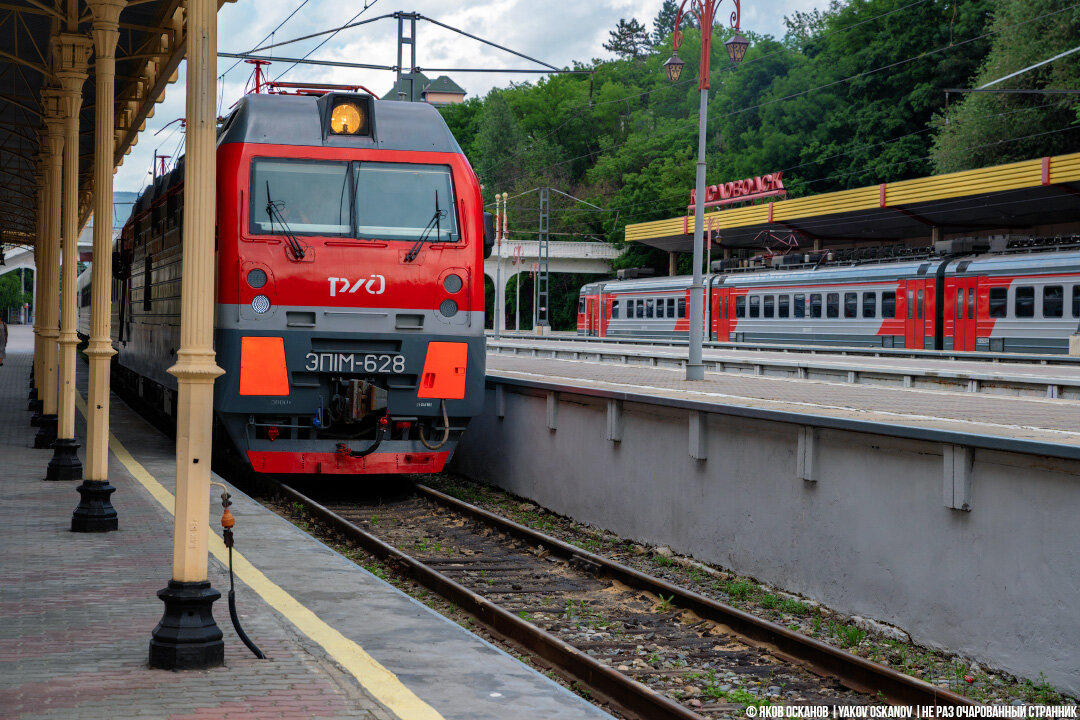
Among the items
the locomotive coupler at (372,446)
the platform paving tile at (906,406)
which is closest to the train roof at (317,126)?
the locomotive coupler at (372,446)

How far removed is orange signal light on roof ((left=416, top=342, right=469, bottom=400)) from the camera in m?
12.6

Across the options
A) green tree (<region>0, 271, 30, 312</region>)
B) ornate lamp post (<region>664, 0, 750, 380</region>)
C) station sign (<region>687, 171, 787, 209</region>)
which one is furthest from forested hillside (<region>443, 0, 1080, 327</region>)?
green tree (<region>0, 271, 30, 312</region>)

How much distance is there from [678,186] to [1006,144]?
2936 centimetres

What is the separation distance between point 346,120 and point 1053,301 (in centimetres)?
2013

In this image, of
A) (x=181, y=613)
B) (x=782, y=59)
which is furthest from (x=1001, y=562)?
(x=782, y=59)

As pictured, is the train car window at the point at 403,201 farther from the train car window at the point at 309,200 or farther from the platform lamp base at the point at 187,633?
the platform lamp base at the point at 187,633

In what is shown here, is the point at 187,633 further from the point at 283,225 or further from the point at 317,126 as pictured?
the point at 317,126

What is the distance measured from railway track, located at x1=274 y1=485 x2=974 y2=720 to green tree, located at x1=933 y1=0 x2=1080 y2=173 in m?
44.0

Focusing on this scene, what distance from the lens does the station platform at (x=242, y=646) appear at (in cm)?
528

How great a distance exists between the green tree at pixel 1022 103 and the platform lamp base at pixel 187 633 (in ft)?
160

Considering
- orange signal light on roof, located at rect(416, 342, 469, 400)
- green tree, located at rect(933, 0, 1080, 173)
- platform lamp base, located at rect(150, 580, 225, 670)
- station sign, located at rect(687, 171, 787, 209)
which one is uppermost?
green tree, located at rect(933, 0, 1080, 173)

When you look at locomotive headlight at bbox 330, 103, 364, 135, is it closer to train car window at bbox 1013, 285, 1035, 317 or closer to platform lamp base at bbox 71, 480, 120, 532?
platform lamp base at bbox 71, 480, 120, 532

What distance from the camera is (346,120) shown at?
1279 cm

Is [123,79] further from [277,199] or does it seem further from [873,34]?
[873,34]
